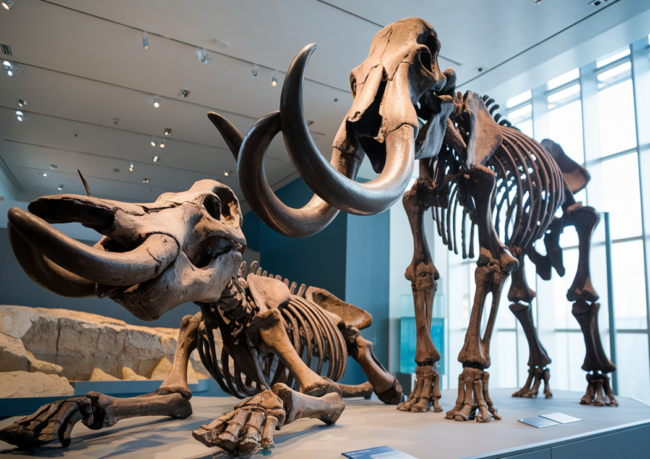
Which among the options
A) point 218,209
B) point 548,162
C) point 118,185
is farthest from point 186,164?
point 218,209

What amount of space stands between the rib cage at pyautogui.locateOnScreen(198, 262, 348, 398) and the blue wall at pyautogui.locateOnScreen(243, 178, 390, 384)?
5.45 m

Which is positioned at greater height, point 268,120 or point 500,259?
point 268,120

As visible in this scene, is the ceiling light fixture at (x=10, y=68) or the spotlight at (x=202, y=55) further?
the ceiling light fixture at (x=10, y=68)

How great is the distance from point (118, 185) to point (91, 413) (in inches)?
357

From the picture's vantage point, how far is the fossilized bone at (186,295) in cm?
135

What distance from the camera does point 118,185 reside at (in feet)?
33.3

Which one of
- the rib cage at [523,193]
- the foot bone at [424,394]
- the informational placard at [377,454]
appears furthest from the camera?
the rib cage at [523,193]

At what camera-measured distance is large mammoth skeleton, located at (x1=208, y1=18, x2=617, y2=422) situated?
1.49m

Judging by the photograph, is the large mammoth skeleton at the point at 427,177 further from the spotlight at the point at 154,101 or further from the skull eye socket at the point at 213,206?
the spotlight at the point at 154,101

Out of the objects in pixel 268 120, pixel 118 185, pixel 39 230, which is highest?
pixel 118 185

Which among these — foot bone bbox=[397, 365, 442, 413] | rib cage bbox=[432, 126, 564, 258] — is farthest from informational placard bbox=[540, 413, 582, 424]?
rib cage bbox=[432, 126, 564, 258]

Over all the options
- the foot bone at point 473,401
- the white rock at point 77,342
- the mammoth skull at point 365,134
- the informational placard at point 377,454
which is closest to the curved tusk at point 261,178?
the mammoth skull at point 365,134

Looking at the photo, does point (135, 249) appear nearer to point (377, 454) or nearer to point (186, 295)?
point (186, 295)

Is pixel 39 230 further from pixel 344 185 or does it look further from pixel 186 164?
pixel 186 164
